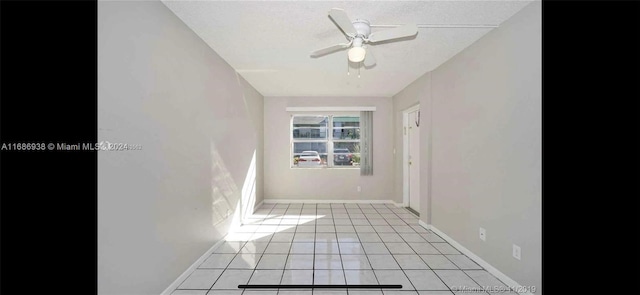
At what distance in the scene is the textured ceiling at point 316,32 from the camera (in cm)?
206

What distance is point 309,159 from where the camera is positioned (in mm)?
5953

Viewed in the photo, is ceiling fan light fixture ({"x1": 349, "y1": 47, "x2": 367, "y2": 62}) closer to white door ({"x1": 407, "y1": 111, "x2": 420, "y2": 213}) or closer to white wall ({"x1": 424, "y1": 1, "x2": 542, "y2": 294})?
white wall ({"x1": 424, "y1": 1, "x2": 542, "y2": 294})

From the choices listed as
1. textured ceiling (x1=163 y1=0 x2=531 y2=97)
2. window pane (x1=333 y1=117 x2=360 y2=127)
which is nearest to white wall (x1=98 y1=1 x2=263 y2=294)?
textured ceiling (x1=163 y1=0 x2=531 y2=97)

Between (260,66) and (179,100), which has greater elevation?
(260,66)

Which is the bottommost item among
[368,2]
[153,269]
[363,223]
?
[363,223]

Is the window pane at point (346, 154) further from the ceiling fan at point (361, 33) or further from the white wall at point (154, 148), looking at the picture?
the ceiling fan at point (361, 33)

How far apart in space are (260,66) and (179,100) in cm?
153

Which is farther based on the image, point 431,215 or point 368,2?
point 431,215

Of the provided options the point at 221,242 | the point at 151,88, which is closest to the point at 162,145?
the point at 151,88

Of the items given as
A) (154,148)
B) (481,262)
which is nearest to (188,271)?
(154,148)

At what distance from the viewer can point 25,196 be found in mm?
1158

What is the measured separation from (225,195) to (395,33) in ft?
8.90

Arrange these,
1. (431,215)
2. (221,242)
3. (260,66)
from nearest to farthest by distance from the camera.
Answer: (221,242) → (260,66) → (431,215)
